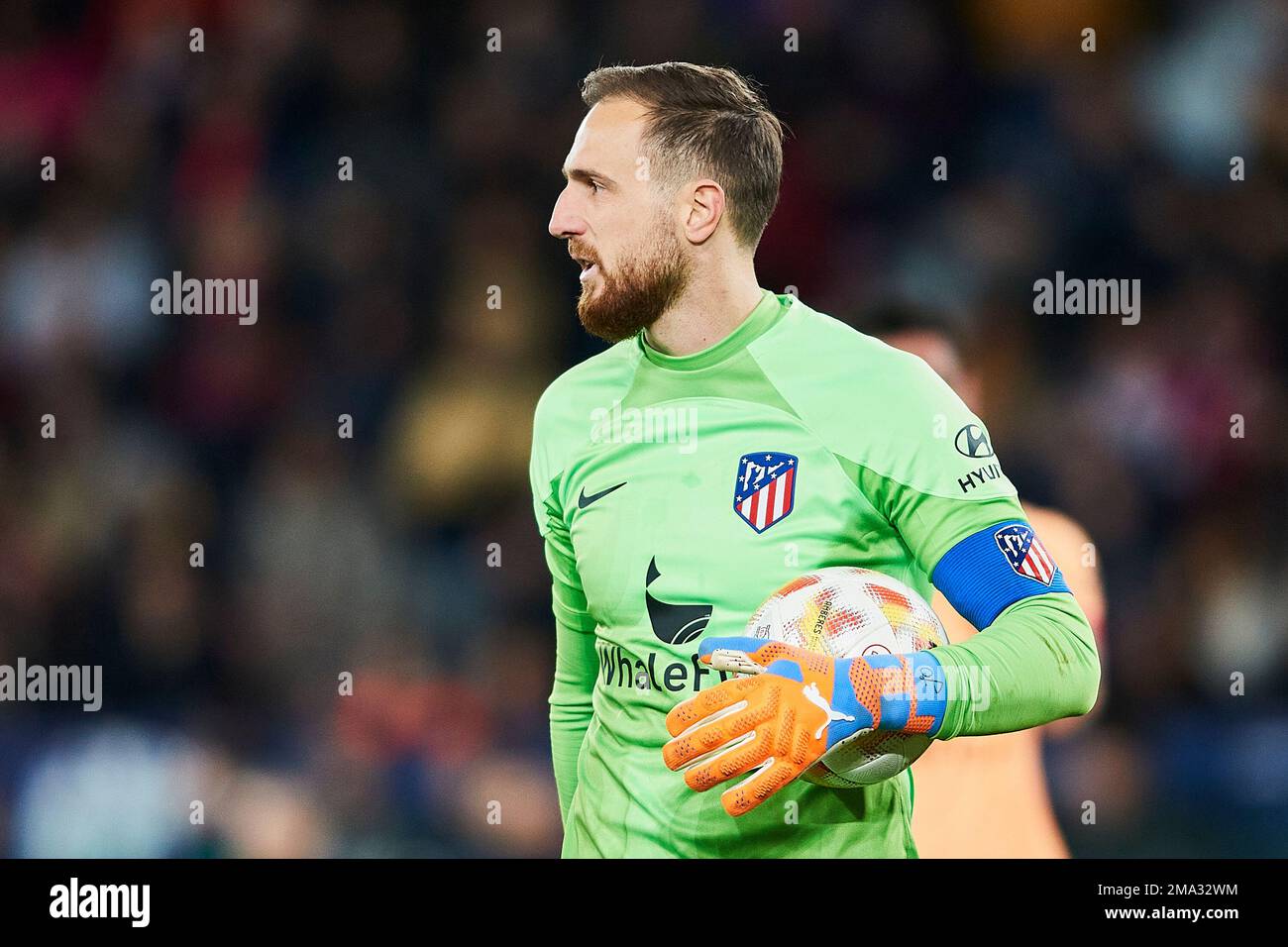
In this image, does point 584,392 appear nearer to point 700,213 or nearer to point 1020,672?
point 700,213

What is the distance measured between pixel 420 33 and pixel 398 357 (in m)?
1.16

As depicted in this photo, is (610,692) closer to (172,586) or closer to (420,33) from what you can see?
(172,586)

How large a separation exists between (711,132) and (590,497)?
861mm

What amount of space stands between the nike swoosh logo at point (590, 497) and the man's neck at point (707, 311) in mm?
333

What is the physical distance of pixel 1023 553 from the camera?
2689mm

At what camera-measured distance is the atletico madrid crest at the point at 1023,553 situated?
105 inches

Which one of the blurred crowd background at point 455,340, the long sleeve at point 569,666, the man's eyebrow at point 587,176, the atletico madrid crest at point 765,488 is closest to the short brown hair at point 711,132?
the man's eyebrow at point 587,176

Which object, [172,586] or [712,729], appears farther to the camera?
[172,586]

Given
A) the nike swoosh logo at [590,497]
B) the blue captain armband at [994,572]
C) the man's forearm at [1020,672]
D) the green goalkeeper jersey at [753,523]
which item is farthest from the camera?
the nike swoosh logo at [590,497]

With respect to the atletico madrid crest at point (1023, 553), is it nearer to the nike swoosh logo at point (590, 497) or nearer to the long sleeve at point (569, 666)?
the nike swoosh logo at point (590, 497)

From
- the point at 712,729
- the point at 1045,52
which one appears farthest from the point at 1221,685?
the point at 712,729

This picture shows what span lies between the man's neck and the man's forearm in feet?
2.90

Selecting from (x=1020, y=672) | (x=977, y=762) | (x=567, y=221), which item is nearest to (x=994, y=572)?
(x=1020, y=672)

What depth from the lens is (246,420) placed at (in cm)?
484
